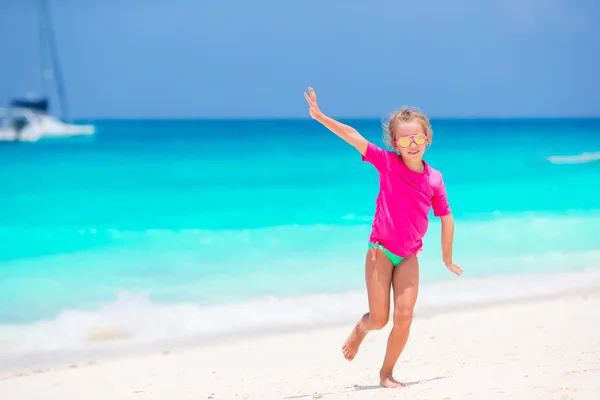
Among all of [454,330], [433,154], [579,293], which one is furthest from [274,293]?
[433,154]

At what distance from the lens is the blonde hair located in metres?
3.83

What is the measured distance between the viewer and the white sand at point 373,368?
3838 millimetres

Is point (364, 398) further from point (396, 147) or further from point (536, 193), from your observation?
point (536, 193)

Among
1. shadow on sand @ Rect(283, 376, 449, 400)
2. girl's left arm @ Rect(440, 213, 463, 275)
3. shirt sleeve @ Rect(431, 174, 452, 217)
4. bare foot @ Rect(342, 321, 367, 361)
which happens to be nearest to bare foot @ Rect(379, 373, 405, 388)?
shadow on sand @ Rect(283, 376, 449, 400)

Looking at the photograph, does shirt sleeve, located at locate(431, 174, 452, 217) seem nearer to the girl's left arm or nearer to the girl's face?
the girl's left arm

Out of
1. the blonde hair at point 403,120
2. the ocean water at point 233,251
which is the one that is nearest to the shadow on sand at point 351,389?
the blonde hair at point 403,120

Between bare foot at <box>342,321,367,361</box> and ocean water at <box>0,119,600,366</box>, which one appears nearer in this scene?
bare foot at <box>342,321,367,361</box>

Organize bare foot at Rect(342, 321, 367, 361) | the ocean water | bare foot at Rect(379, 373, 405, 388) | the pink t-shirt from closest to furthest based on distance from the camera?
the pink t-shirt, bare foot at Rect(379, 373, 405, 388), bare foot at Rect(342, 321, 367, 361), the ocean water

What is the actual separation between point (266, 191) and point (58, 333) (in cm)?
1515

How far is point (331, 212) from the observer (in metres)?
15.9

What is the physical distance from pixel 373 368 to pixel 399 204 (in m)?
1.57

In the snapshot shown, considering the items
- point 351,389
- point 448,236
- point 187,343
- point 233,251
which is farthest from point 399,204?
point 233,251

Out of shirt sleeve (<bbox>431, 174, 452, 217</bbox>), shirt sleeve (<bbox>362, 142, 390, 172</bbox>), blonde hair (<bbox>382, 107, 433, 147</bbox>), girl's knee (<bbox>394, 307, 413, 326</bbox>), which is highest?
blonde hair (<bbox>382, 107, 433, 147</bbox>)

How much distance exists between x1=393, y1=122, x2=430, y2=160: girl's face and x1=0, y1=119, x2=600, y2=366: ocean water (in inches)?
125
